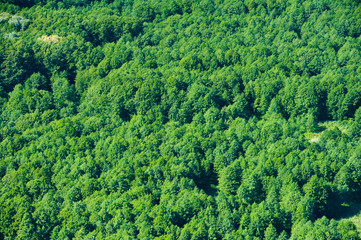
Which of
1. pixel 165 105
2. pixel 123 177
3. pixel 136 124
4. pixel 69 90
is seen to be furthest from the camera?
pixel 69 90

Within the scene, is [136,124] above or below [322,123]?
above

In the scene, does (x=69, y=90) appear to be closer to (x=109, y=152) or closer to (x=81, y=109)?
(x=81, y=109)

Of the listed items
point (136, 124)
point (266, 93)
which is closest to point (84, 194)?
point (136, 124)

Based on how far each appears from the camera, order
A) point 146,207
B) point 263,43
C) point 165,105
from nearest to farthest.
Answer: point 146,207
point 165,105
point 263,43

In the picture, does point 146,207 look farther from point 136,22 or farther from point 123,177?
point 136,22

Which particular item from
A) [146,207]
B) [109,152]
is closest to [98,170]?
[109,152]

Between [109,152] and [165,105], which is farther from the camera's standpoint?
[165,105]
